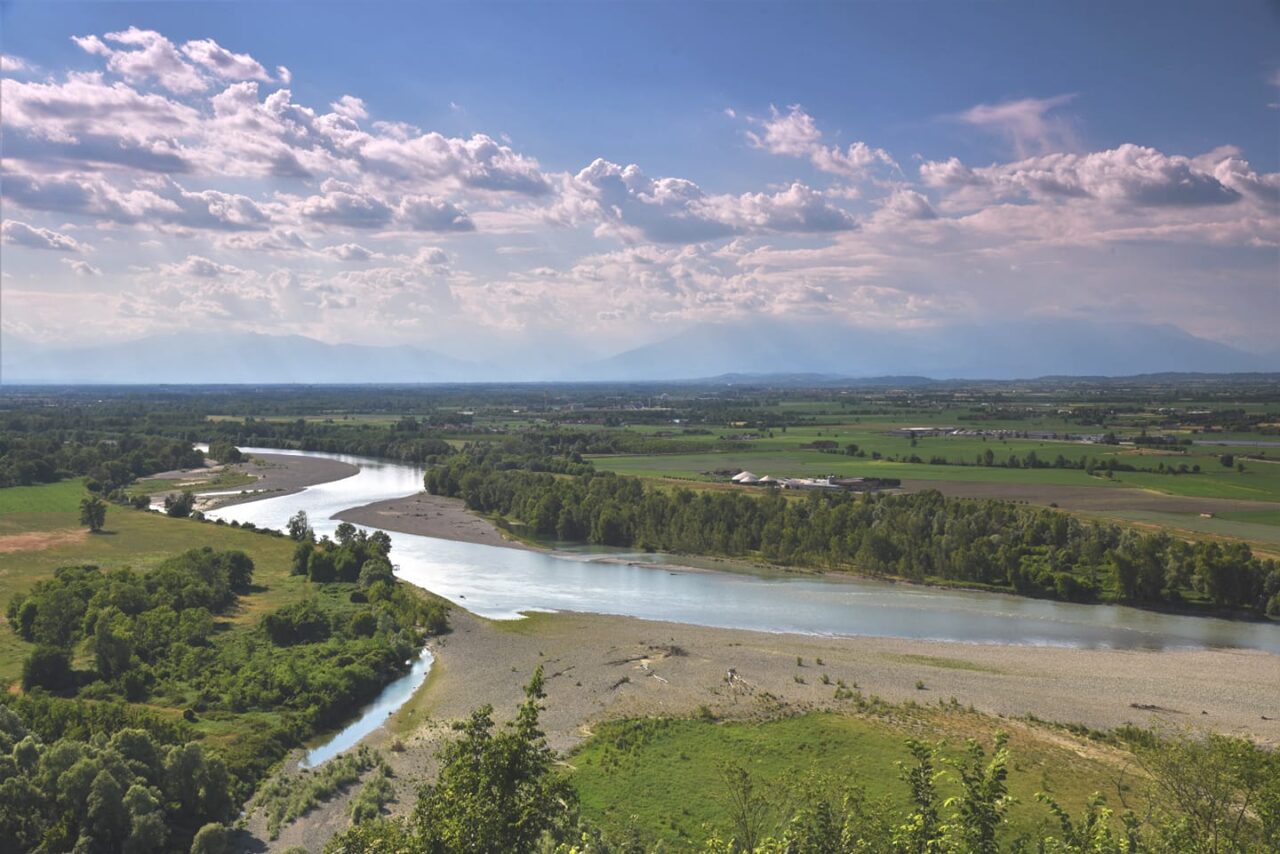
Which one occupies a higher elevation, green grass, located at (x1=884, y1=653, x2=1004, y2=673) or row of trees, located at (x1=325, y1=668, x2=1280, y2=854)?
row of trees, located at (x1=325, y1=668, x2=1280, y2=854)

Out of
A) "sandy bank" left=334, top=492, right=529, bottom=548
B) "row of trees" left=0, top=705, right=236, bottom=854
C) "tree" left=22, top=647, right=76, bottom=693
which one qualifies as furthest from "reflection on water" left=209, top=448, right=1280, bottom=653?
"row of trees" left=0, top=705, right=236, bottom=854

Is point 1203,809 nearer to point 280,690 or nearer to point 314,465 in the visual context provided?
point 280,690

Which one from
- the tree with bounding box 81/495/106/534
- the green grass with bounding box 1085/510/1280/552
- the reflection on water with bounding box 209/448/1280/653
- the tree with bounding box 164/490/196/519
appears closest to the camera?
the reflection on water with bounding box 209/448/1280/653

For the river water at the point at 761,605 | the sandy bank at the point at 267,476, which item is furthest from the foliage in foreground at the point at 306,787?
the sandy bank at the point at 267,476

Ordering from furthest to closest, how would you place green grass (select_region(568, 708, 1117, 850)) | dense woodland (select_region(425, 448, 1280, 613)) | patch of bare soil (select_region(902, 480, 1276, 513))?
patch of bare soil (select_region(902, 480, 1276, 513)) → dense woodland (select_region(425, 448, 1280, 613)) → green grass (select_region(568, 708, 1117, 850))

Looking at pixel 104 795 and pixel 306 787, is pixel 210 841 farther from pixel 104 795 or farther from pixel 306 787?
pixel 306 787

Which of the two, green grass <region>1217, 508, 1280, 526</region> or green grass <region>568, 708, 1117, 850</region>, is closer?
green grass <region>568, 708, 1117, 850</region>

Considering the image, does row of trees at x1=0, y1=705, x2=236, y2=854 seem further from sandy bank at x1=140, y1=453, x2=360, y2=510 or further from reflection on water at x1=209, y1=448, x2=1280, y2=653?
sandy bank at x1=140, y1=453, x2=360, y2=510
